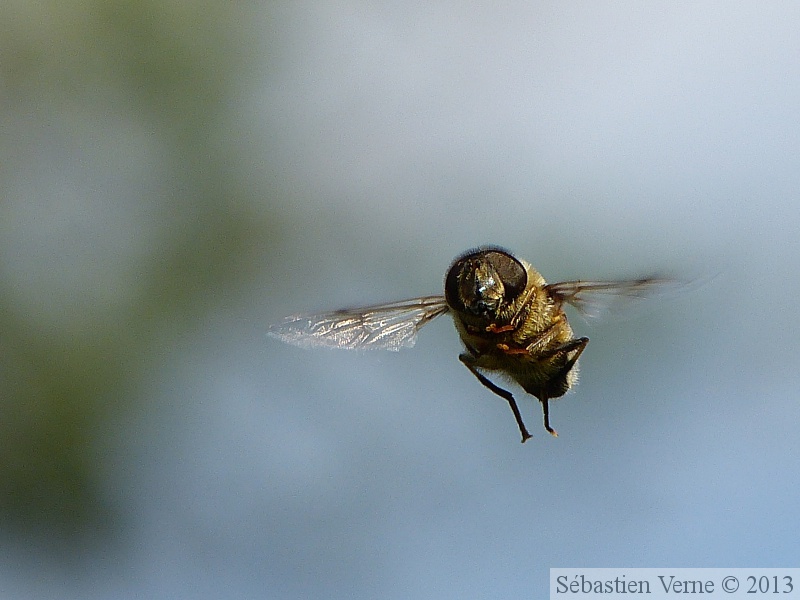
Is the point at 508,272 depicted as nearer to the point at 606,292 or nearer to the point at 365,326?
the point at 606,292

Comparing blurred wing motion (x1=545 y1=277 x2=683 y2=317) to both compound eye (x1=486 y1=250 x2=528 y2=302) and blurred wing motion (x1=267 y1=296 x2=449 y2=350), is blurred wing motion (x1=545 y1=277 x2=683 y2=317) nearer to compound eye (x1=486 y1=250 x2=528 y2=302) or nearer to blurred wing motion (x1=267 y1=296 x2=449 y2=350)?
Answer: compound eye (x1=486 y1=250 x2=528 y2=302)

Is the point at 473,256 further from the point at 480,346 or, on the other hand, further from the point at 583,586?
the point at 583,586

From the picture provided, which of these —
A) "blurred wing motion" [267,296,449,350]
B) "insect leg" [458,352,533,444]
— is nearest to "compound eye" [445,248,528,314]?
"insect leg" [458,352,533,444]

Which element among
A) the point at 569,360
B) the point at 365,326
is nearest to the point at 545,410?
the point at 569,360

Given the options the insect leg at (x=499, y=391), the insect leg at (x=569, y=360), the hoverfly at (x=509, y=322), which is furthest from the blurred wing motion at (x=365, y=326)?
the insect leg at (x=569, y=360)

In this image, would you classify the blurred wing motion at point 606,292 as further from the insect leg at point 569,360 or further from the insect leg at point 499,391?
the insect leg at point 499,391
